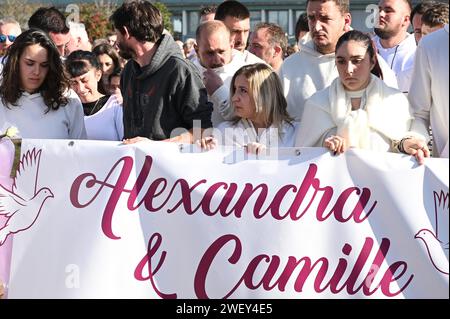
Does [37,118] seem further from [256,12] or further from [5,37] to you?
[256,12]

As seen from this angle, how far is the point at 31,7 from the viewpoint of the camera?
39750 mm

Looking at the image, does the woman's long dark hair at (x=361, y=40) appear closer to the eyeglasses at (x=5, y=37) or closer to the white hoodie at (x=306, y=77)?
the white hoodie at (x=306, y=77)

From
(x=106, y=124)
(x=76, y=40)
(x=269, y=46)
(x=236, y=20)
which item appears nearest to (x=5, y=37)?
(x=76, y=40)

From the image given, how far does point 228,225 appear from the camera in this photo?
196 inches

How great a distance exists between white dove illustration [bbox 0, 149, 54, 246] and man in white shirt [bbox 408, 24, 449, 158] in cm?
205

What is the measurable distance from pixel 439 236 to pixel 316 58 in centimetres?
158

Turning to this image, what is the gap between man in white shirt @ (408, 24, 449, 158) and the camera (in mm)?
4980

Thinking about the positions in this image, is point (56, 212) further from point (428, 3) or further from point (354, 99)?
point (428, 3)

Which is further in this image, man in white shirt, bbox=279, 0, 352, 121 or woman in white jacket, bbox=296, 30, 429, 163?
man in white shirt, bbox=279, 0, 352, 121

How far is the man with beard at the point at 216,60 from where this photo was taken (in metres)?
6.03

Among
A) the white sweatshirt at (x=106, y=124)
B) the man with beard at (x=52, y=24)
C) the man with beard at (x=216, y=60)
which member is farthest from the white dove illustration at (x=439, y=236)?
the man with beard at (x=52, y=24)

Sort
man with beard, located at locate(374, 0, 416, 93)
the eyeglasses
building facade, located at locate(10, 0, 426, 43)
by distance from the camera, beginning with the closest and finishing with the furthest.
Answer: man with beard, located at locate(374, 0, 416, 93), the eyeglasses, building facade, located at locate(10, 0, 426, 43)

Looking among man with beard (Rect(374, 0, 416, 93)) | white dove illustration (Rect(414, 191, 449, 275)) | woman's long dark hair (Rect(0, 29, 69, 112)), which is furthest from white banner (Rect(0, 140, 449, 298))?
man with beard (Rect(374, 0, 416, 93))

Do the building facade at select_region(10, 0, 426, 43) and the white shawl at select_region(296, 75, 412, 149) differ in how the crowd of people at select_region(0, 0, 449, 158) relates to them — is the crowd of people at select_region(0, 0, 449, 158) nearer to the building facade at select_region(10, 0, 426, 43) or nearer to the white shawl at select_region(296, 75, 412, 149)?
the white shawl at select_region(296, 75, 412, 149)
